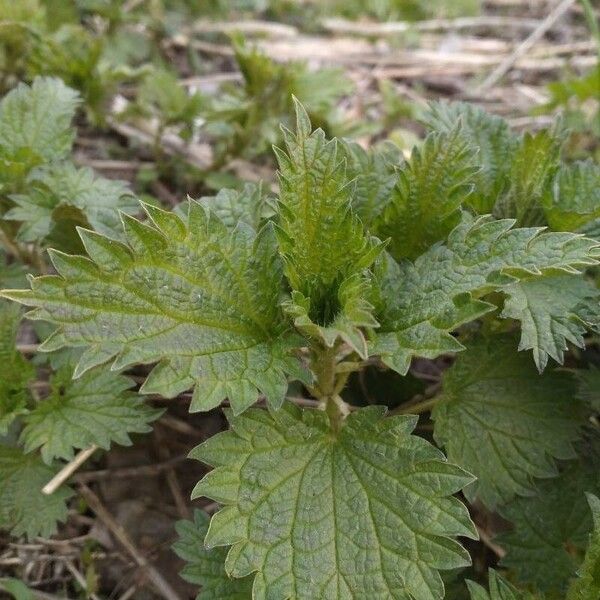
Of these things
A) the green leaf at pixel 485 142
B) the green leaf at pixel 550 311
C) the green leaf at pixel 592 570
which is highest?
the green leaf at pixel 485 142

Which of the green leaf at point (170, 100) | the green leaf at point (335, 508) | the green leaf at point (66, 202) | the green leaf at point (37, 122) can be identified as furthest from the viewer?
the green leaf at point (170, 100)

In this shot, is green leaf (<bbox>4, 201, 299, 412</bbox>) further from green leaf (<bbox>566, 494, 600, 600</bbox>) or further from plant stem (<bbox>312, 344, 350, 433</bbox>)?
green leaf (<bbox>566, 494, 600, 600</bbox>)

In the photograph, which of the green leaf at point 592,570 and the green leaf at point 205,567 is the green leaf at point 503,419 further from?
the green leaf at point 205,567

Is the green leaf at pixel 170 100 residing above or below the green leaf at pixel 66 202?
above

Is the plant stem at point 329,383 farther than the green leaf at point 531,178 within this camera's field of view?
No

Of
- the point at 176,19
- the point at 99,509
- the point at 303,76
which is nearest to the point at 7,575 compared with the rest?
the point at 99,509

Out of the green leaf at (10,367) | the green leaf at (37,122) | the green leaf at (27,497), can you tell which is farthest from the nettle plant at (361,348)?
the green leaf at (37,122)

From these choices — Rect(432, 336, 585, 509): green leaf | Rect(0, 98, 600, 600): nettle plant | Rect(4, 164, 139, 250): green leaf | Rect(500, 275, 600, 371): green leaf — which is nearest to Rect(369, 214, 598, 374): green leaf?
Rect(0, 98, 600, 600): nettle plant
